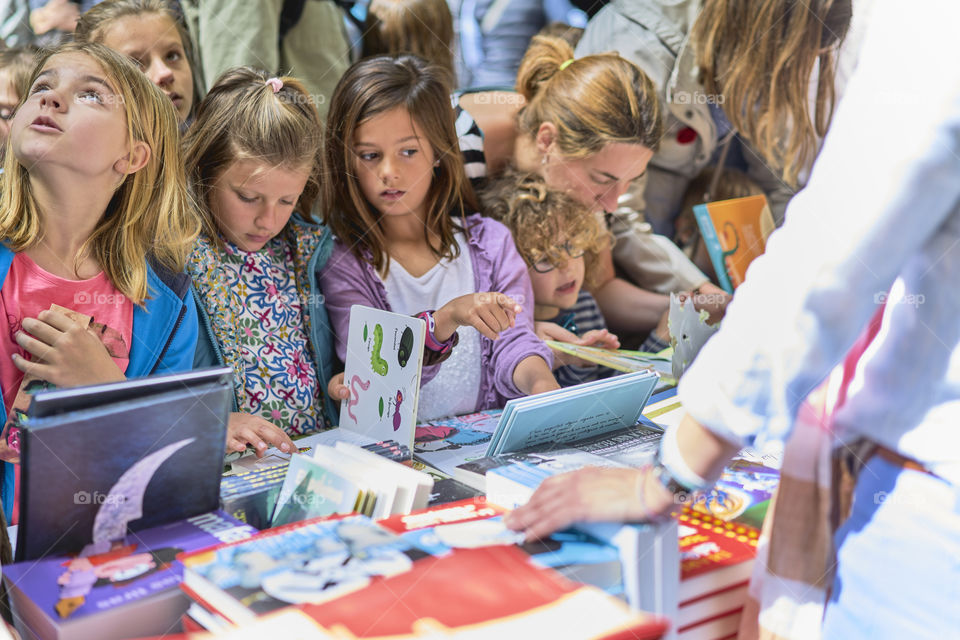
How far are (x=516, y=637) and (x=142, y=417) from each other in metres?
0.53

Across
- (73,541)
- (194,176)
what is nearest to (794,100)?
(194,176)

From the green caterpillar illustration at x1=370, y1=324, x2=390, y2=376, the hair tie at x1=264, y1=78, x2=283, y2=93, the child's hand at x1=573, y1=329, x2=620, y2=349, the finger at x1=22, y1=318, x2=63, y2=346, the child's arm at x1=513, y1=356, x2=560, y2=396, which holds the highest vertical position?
the hair tie at x1=264, y1=78, x2=283, y2=93

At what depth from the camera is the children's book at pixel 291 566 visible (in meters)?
0.83

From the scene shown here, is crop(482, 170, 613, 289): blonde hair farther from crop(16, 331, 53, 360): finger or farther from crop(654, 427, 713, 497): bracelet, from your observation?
crop(654, 427, 713, 497): bracelet

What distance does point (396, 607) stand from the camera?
0.80 m

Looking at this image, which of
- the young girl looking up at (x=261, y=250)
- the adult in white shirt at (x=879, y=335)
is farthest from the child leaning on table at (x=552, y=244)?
the adult in white shirt at (x=879, y=335)

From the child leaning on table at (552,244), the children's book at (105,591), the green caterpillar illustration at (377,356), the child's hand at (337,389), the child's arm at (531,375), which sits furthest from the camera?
the child leaning on table at (552,244)

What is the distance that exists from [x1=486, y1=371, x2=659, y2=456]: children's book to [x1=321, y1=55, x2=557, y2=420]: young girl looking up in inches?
14.4

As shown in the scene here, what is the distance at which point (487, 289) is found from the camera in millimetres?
2080

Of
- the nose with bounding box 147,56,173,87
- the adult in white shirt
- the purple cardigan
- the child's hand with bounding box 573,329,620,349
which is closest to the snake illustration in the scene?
the purple cardigan

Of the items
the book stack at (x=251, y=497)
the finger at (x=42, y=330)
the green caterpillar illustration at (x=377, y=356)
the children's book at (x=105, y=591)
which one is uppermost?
the finger at (x=42, y=330)

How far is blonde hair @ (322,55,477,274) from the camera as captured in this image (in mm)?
1925

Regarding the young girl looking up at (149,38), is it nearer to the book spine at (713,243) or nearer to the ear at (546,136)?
the ear at (546,136)

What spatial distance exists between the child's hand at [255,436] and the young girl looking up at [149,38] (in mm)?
975
